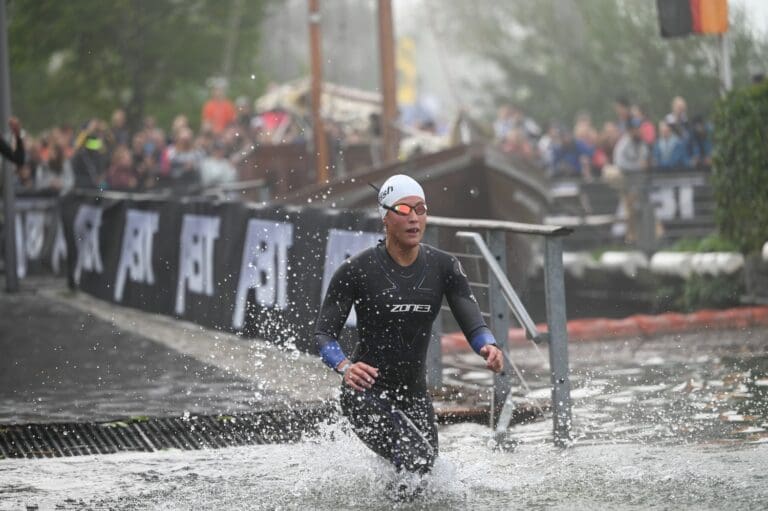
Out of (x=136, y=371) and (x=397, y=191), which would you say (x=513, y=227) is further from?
(x=136, y=371)

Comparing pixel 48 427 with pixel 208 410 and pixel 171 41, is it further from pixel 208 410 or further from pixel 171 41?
pixel 171 41

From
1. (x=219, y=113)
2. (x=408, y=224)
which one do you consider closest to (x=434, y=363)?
(x=408, y=224)

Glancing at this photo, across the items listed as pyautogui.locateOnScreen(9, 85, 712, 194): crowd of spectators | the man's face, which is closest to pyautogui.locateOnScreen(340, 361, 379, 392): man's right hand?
the man's face

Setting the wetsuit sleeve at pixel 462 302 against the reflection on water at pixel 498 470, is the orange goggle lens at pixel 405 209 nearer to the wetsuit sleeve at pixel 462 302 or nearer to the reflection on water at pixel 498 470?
the wetsuit sleeve at pixel 462 302

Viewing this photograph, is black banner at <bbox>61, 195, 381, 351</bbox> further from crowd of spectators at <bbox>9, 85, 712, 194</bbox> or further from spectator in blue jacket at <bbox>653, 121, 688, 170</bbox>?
spectator in blue jacket at <bbox>653, 121, 688, 170</bbox>

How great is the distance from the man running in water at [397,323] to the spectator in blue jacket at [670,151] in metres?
15.1

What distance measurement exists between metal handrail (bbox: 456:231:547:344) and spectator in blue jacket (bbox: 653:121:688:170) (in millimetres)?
13115

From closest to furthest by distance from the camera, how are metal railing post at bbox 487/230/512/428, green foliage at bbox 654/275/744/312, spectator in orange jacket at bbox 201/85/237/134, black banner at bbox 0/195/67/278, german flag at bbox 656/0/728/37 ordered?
metal railing post at bbox 487/230/512/428 → green foliage at bbox 654/275/744/312 → german flag at bbox 656/0/728/37 → black banner at bbox 0/195/67/278 → spectator in orange jacket at bbox 201/85/237/134

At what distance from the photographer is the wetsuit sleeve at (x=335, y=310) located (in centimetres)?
815

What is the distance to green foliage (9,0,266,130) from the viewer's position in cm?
3725

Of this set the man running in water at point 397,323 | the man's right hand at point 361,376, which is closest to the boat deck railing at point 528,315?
the man running in water at point 397,323

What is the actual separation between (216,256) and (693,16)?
6514 mm

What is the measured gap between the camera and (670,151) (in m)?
23.2

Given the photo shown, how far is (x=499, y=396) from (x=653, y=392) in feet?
5.02
